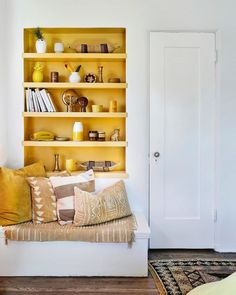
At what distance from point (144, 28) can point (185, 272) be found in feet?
7.36

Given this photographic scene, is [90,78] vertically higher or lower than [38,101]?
higher

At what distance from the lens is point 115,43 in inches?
158

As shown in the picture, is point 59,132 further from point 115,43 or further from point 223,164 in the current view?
point 223,164

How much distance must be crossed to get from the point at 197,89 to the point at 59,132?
1.45m

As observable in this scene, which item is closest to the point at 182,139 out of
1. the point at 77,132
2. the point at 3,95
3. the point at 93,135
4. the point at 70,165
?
the point at 93,135

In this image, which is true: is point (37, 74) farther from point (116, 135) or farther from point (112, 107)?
point (116, 135)

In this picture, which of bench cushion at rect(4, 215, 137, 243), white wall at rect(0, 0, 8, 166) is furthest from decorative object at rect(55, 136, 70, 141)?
bench cushion at rect(4, 215, 137, 243)

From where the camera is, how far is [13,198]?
3305 mm

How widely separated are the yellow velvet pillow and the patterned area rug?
1.18 metres

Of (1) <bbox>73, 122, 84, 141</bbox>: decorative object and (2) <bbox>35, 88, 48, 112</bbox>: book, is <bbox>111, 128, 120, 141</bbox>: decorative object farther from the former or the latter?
(2) <bbox>35, 88, 48, 112</bbox>: book

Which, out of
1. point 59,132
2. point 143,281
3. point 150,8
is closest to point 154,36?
point 150,8

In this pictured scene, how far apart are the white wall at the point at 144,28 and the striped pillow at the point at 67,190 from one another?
0.60 m

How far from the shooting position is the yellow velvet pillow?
328cm

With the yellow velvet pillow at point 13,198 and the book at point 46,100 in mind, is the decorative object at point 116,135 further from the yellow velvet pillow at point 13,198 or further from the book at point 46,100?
the yellow velvet pillow at point 13,198
